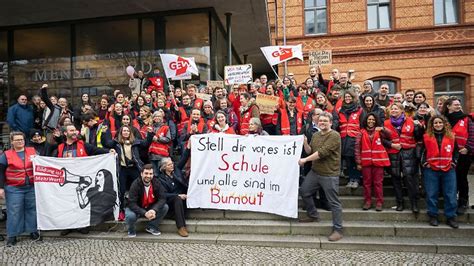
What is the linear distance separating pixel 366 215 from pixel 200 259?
293cm

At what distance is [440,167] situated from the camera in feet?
17.5

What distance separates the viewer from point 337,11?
667 inches

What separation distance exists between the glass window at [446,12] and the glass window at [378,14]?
2.20 m

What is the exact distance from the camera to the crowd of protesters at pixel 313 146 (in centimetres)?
543

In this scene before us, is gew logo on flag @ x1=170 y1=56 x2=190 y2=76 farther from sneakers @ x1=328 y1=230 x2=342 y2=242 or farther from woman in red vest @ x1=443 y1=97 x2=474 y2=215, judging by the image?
woman in red vest @ x1=443 y1=97 x2=474 y2=215

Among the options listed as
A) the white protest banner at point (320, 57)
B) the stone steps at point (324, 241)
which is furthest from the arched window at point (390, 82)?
the stone steps at point (324, 241)

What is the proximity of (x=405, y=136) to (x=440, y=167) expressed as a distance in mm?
746

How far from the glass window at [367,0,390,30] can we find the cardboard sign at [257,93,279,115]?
12190mm

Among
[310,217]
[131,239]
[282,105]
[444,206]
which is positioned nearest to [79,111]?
[131,239]

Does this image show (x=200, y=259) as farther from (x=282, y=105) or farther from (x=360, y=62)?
(x=360, y=62)

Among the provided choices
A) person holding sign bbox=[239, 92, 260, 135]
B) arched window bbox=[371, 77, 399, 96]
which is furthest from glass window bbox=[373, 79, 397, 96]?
person holding sign bbox=[239, 92, 260, 135]

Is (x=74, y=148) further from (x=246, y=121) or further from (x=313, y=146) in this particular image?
(x=313, y=146)

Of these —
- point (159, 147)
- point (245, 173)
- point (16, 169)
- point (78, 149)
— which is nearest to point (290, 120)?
point (245, 173)

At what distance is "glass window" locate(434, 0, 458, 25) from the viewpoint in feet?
53.6
